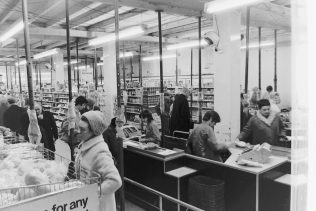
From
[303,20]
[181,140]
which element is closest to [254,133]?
[181,140]

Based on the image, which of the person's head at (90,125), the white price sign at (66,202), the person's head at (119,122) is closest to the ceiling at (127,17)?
the person's head at (119,122)

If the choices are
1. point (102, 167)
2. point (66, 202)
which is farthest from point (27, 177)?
point (102, 167)

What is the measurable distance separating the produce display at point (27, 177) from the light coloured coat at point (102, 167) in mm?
329

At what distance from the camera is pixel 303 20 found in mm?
965

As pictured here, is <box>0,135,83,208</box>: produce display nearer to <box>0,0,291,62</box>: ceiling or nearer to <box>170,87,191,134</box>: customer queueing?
<box>0,0,291,62</box>: ceiling

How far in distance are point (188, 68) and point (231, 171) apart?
51.2 ft

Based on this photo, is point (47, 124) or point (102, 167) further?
point (47, 124)

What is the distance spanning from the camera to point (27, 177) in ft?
5.49

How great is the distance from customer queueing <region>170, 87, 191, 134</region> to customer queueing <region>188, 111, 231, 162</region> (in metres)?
1.86

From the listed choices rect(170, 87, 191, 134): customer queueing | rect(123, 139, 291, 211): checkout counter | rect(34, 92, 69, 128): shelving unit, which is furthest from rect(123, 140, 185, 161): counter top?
rect(34, 92, 69, 128): shelving unit

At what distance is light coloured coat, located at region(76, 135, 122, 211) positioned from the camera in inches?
89.7

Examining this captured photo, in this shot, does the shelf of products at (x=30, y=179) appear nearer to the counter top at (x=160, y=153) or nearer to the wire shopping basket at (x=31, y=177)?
the wire shopping basket at (x=31, y=177)

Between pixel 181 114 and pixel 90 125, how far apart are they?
4409 mm

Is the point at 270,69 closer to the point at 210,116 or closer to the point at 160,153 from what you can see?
the point at 210,116
